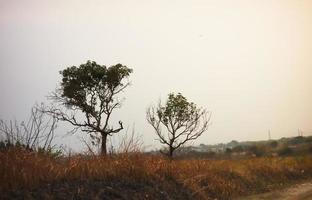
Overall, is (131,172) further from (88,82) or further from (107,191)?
(88,82)

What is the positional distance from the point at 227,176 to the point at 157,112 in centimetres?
1221

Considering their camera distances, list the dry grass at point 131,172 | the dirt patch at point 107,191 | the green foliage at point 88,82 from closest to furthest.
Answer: the dirt patch at point 107,191 → the dry grass at point 131,172 → the green foliage at point 88,82

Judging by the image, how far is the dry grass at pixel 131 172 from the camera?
24.1ft

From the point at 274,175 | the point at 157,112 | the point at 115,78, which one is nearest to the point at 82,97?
the point at 115,78

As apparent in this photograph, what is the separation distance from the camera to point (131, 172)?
32.1 feet

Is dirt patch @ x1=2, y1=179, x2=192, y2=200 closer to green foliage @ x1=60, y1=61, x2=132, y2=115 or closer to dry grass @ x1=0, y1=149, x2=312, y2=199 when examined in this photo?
dry grass @ x1=0, y1=149, x2=312, y2=199

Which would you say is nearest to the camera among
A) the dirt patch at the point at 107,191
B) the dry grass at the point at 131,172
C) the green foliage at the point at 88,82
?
the dirt patch at the point at 107,191

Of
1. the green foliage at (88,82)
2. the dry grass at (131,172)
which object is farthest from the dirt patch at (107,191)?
the green foliage at (88,82)

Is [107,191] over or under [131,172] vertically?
under

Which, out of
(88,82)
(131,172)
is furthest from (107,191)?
(88,82)

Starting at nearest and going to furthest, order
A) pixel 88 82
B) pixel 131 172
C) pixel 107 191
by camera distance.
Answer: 1. pixel 107 191
2. pixel 131 172
3. pixel 88 82

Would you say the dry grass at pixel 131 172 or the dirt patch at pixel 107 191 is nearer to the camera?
the dirt patch at pixel 107 191

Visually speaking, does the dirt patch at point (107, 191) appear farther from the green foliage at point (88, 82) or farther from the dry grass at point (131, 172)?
the green foliage at point (88, 82)

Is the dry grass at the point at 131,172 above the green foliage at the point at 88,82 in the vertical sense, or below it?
below
